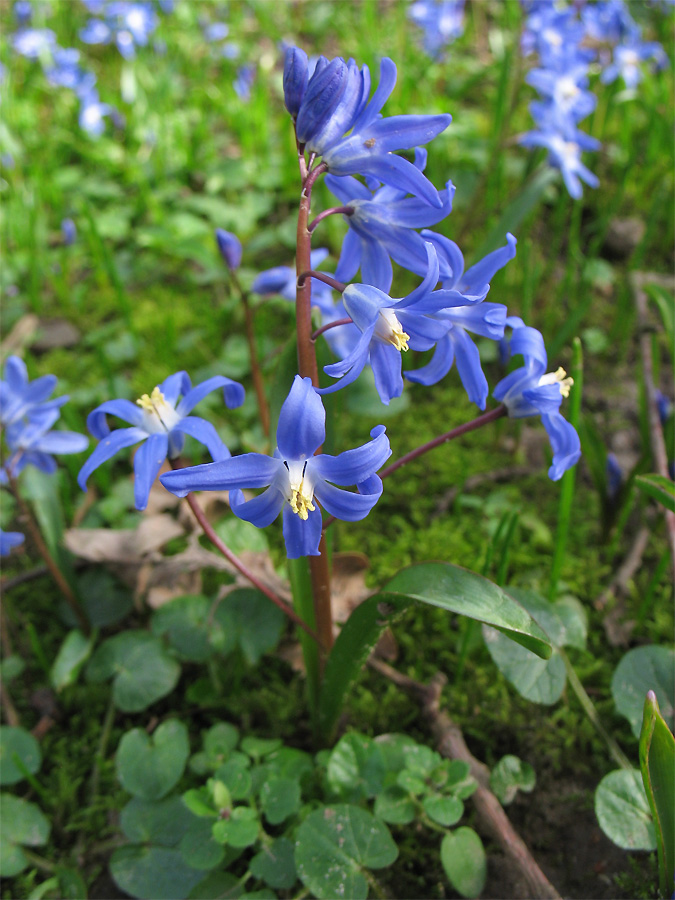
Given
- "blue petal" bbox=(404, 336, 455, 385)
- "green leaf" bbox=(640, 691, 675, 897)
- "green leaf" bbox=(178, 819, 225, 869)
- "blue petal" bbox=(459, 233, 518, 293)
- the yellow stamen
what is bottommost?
"green leaf" bbox=(178, 819, 225, 869)

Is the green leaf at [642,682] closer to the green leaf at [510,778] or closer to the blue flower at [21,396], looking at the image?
the green leaf at [510,778]

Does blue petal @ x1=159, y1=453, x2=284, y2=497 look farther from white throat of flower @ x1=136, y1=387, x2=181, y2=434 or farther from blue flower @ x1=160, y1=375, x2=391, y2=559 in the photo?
white throat of flower @ x1=136, y1=387, x2=181, y2=434

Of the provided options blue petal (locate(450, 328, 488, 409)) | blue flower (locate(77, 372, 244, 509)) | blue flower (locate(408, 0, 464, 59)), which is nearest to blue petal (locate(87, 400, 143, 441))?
blue flower (locate(77, 372, 244, 509))

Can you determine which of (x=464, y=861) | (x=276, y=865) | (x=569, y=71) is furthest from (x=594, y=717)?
(x=569, y=71)

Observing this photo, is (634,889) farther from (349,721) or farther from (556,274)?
(556,274)

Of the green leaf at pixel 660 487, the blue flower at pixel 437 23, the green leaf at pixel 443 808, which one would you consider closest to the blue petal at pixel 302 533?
the green leaf at pixel 443 808

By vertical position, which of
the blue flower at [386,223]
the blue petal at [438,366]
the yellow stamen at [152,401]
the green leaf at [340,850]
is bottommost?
the green leaf at [340,850]
